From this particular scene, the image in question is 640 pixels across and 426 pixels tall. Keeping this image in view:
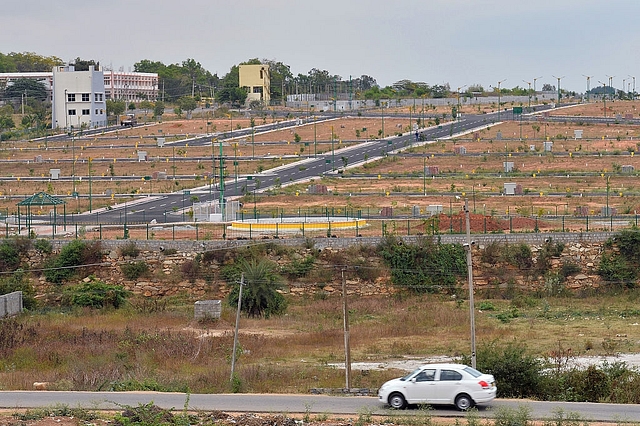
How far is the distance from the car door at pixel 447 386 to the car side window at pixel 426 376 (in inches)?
7.0

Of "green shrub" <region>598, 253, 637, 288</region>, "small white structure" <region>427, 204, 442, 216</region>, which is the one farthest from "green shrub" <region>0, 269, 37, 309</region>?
"green shrub" <region>598, 253, 637, 288</region>

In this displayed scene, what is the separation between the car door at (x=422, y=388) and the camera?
2633 cm

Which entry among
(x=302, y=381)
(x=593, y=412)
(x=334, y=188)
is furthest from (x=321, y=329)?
(x=334, y=188)

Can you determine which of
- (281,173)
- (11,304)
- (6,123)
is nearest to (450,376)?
(11,304)

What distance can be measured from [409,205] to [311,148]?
4007 centimetres

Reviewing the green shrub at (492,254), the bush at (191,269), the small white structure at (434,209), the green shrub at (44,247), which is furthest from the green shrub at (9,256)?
the green shrub at (492,254)

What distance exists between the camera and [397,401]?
2661 cm

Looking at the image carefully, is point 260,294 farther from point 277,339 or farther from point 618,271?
point 618,271

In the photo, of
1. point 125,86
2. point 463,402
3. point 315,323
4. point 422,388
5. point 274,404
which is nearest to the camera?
point 463,402

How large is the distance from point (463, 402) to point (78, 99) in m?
119

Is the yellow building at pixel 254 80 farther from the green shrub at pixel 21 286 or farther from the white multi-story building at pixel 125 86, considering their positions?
the green shrub at pixel 21 286

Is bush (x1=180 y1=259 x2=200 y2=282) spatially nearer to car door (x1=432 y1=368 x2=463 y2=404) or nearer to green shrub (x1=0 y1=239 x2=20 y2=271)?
green shrub (x1=0 y1=239 x2=20 y2=271)

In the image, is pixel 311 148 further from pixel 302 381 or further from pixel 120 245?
pixel 302 381

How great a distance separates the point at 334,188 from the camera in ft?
262
